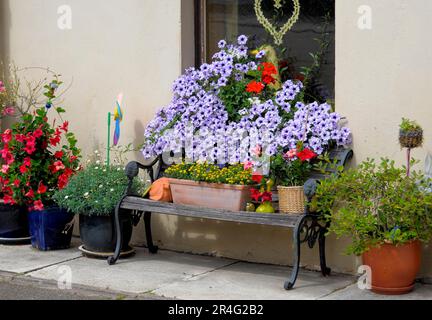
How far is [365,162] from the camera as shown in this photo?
19.4 feet

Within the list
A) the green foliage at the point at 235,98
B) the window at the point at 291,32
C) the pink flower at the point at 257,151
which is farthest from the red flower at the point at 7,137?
the pink flower at the point at 257,151

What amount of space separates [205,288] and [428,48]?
228 cm

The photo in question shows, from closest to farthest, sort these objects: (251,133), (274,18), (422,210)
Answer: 1. (422,210)
2. (251,133)
3. (274,18)

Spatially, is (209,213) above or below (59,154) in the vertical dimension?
below

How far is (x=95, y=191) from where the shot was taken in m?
6.75

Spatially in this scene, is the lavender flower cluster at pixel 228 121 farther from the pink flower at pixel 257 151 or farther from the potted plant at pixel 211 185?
the potted plant at pixel 211 185

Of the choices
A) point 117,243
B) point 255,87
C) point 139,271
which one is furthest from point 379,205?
point 117,243

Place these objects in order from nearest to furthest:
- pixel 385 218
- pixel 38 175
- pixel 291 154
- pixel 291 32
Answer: pixel 385 218, pixel 291 154, pixel 291 32, pixel 38 175

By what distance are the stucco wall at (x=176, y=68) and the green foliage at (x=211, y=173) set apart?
0.64 meters

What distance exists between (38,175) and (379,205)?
296cm

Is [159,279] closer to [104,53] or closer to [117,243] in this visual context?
[117,243]

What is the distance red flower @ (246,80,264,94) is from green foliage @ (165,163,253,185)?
1.97 ft

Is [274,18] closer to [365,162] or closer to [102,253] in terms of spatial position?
[365,162]

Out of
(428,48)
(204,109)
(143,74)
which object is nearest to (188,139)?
(204,109)
